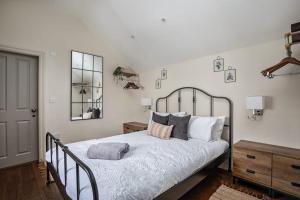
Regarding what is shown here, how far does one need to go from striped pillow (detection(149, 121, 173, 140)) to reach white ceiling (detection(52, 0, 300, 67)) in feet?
4.92

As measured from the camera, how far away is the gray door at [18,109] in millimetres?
2771

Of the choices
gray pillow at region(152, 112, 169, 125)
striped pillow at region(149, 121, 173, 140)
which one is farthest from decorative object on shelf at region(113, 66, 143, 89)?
striped pillow at region(149, 121, 173, 140)

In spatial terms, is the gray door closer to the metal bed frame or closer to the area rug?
the metal bed frame

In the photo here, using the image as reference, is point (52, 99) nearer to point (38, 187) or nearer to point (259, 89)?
point (38, 187)

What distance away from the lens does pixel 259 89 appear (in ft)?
7.98

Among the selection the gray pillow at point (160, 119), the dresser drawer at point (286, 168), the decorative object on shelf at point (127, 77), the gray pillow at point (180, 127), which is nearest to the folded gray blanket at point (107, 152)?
the gray pillow at point (180, 127)

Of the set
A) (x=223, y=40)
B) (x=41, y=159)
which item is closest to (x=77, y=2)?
(x=223, y=40)

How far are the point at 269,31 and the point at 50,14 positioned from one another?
3.72 metres

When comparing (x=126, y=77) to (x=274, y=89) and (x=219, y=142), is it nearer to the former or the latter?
(x=219, y=142)

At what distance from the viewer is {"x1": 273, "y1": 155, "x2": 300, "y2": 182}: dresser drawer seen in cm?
185

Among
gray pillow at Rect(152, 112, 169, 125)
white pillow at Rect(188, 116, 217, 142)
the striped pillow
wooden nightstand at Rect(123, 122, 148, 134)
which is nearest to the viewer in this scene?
white pillow at Rect(188, 116, 217, 142)

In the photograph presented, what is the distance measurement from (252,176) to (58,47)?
12.8 feet

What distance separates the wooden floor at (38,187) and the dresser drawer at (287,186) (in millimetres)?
186

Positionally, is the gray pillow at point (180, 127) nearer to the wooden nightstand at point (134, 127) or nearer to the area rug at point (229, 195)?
the area rug at point (229, 195)
